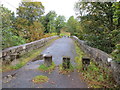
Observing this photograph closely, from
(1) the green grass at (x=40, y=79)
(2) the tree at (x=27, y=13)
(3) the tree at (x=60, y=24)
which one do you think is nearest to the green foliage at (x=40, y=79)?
(1) the green grass at (x=40, y=79)

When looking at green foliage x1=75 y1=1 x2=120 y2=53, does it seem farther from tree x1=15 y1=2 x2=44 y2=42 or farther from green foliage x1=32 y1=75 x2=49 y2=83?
tree x1=15 y1=2 x2=44 y2=42

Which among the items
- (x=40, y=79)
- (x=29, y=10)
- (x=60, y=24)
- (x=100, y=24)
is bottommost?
(x=40, y=79)

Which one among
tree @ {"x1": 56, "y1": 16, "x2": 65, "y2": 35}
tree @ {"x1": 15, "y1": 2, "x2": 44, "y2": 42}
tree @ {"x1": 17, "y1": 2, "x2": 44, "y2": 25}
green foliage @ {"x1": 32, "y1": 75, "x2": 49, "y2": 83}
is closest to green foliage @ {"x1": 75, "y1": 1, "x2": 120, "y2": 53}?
green foliage @ {"x1": 32, "y1": 75, "x2": 49, "y2": 83}

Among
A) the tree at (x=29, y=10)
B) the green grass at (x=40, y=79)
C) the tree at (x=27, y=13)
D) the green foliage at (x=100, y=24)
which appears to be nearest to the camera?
the green grass at (x=40, y=79)

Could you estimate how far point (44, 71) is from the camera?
3.39m

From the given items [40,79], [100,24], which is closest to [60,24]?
[100,24]

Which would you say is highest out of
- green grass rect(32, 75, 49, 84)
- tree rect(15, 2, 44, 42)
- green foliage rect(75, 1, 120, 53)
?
tree rect(15, 2, 44, 42)

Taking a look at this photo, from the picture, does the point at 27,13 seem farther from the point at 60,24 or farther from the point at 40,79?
the point at 60,24

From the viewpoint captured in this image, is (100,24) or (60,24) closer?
(100,24)

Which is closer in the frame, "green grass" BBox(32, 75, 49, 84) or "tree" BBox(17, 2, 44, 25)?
"green grass" BBox(32, 75, 49, 84)

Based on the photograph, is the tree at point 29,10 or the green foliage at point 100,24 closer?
the green foliage at point 100,24

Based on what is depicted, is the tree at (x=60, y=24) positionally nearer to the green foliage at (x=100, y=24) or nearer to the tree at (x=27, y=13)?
the tree at (x=27, y=13)

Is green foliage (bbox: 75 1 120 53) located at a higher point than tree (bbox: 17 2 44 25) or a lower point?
lower

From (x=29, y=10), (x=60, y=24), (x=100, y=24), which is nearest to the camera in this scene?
(x=100, y=24)
